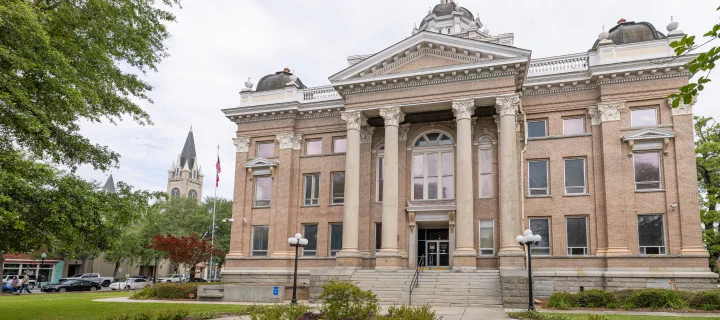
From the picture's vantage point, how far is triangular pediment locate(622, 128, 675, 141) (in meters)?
27.8

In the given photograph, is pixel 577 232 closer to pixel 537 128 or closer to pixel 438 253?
pixel 537 128

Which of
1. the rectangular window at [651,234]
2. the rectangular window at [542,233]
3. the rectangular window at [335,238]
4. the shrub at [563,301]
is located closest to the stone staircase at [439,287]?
the shrub at [563,301]

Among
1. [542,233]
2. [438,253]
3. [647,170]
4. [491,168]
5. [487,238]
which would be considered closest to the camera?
[647,170]

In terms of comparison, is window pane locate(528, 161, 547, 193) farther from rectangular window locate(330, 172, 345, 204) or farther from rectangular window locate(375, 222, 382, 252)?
rectangular window locate(330, 172, 345, 204)

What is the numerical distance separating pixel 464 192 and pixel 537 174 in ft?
17.5

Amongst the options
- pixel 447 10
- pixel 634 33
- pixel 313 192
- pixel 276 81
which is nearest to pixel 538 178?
pixel 634 33

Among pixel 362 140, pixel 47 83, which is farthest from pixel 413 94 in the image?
pixel 47 83

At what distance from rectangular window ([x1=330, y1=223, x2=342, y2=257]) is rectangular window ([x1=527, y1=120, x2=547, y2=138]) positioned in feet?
42.3

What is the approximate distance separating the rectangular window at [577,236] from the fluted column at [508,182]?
3.08 meters

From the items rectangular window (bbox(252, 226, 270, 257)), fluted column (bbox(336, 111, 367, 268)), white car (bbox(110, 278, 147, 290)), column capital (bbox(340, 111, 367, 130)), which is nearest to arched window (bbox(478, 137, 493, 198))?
fluted column (bbox(336, 111, 367, 268))

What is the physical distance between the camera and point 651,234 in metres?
27.8

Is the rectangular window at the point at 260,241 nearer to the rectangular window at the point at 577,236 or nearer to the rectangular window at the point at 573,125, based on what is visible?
the rectangular window at the point at 577,236

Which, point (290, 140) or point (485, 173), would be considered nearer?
point (485, 173)

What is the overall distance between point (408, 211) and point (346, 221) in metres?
3.93
